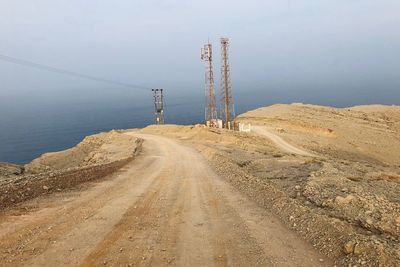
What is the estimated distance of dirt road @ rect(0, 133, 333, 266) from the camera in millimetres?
9936

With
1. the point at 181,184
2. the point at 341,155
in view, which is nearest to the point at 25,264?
the point at 181,184

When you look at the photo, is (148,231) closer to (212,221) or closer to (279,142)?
(212,221)

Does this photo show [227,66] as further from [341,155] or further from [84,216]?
[84,216]

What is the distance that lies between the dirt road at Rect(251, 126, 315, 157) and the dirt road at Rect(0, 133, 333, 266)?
1298 inches

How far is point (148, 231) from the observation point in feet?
39.2

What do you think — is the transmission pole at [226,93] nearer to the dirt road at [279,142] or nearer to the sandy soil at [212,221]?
the dirt road at [279,142]

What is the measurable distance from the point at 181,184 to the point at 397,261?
11919 millimetres

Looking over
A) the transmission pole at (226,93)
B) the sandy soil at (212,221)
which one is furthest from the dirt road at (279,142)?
the sandy soil at (212,221)

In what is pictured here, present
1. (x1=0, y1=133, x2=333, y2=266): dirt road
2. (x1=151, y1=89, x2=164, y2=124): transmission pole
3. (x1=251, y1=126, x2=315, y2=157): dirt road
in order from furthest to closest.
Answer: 1. (x1=151, y1=89, x2=164, y2=124): transmission pole
2. (x1=251, y1=126, x2=315, y2=157): dirt road
3. (x1=0, y1=133, x2=333, y2=266): dirt road

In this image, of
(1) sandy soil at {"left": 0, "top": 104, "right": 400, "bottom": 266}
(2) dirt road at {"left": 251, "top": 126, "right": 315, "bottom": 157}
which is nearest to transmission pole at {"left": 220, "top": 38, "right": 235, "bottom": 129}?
(2) dirt road at {"left": 251, "top": 126, "right": 315, "bottom": 157}

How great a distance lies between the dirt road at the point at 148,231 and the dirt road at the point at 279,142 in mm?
32975

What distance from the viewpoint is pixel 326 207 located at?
1380cm

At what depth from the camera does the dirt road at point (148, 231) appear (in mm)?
9936

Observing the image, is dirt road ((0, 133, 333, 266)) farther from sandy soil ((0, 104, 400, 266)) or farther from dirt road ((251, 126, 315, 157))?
dirt road ((251, 126, 315, 157))
